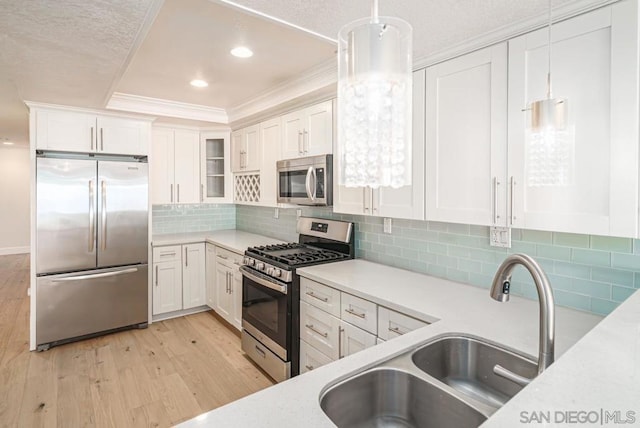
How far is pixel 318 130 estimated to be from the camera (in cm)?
293

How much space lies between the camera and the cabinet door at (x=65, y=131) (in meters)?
3.23

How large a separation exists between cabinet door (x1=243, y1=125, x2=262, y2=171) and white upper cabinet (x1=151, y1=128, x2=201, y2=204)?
79 cm

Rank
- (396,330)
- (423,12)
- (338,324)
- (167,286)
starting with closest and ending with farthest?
(423,12) → (396,330) → (338,324) → (167,286)

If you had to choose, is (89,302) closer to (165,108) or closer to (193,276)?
(193,276)

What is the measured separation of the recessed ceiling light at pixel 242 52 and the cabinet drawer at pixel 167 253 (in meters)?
2.41

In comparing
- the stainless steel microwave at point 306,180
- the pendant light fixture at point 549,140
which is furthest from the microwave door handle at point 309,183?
the pendant light fixture at point 549,140

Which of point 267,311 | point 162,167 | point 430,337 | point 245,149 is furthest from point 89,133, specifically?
point 430,337

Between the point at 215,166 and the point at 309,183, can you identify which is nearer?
the point at 309,183

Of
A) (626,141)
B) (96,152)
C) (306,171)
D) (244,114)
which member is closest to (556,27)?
(626,141)

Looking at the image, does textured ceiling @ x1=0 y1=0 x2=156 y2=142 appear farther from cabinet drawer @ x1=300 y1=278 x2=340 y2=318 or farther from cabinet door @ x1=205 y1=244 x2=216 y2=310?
cabinet door @ x1=205 y1=244 x2=216 y2=310

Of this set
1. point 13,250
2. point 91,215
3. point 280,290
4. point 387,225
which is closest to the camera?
point 280,290

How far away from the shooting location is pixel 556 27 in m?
1.55

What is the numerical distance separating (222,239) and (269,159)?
3.75 ft

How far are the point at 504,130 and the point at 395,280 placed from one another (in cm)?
109
